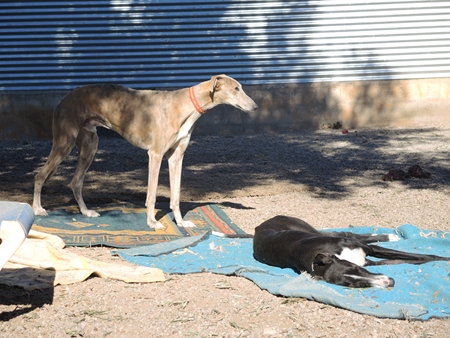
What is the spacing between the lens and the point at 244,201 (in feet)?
27.5

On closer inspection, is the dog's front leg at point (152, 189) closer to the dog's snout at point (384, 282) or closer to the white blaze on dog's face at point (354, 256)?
the white blaze on dog's face at point (354, 256)

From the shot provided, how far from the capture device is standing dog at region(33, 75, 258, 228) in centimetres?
710

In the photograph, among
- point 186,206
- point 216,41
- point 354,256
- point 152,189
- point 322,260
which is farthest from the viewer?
point 216,41

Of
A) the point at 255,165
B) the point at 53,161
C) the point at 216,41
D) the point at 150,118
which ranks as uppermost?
the point at 216,41

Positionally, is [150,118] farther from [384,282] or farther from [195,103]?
[384,282]

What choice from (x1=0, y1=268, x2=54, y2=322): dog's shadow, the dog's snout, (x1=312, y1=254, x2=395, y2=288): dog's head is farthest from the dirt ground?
the dog's snout

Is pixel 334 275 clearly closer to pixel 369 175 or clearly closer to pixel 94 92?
pixel 94 92

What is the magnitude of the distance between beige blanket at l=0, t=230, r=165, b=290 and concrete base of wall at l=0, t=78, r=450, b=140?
8.33 metres

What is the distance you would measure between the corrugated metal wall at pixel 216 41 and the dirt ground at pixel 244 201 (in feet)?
4.46

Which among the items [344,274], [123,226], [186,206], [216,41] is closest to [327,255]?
[344,274]

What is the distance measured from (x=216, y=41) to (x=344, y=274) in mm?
9508

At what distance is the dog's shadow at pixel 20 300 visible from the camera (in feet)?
14.9

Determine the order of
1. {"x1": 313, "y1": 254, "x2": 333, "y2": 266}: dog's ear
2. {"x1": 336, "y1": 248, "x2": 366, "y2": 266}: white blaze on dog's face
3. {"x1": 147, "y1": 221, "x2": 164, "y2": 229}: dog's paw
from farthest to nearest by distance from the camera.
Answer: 1. {"x1": 147, "y1": 221, "x2": 164, "y2": 229}: dog's paw
2. {"x1": 336, "y1": 248, "x2": 366, "y2": 266}: white blaze on dog's face
3. {"x1": 313, "y1": 254, "x2": 333, "y2": 266}: dog's ear

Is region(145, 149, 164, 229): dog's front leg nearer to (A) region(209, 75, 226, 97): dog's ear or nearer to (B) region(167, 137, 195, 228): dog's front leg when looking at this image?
(B) region(167, 137, 195, 228): dog's front leg
